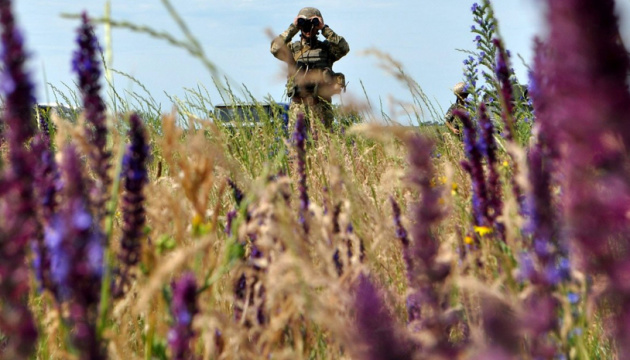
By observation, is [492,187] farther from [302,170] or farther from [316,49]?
[316,49]

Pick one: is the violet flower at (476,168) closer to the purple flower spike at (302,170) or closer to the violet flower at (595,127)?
the purple flower spike at (302,170)

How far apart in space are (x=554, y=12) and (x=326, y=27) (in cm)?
1217

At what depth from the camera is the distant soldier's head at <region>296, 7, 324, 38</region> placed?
12.1 meters

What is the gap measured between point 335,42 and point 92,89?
11.1 metres

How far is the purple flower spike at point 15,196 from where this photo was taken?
80 centimetres

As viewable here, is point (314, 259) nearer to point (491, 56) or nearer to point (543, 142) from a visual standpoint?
point (543, 142)

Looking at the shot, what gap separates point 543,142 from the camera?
136 cm

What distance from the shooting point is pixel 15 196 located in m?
0.92

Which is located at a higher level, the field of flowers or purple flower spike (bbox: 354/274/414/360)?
the field of flowers

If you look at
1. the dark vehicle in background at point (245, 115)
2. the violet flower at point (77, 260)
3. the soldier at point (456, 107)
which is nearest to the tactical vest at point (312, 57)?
the soldier at point (456, 107)

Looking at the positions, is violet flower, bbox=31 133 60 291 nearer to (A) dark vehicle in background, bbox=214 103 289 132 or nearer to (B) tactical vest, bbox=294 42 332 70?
(A) dark vehicle in background, bbox=214 103 289 132

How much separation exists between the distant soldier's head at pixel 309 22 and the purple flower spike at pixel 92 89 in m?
10.9

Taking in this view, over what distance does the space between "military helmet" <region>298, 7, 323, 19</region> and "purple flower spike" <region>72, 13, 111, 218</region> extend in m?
11.0

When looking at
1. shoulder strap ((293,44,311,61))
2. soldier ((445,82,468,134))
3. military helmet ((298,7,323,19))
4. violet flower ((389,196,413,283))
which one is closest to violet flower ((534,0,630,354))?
violet flower ((389,196,413,283))
